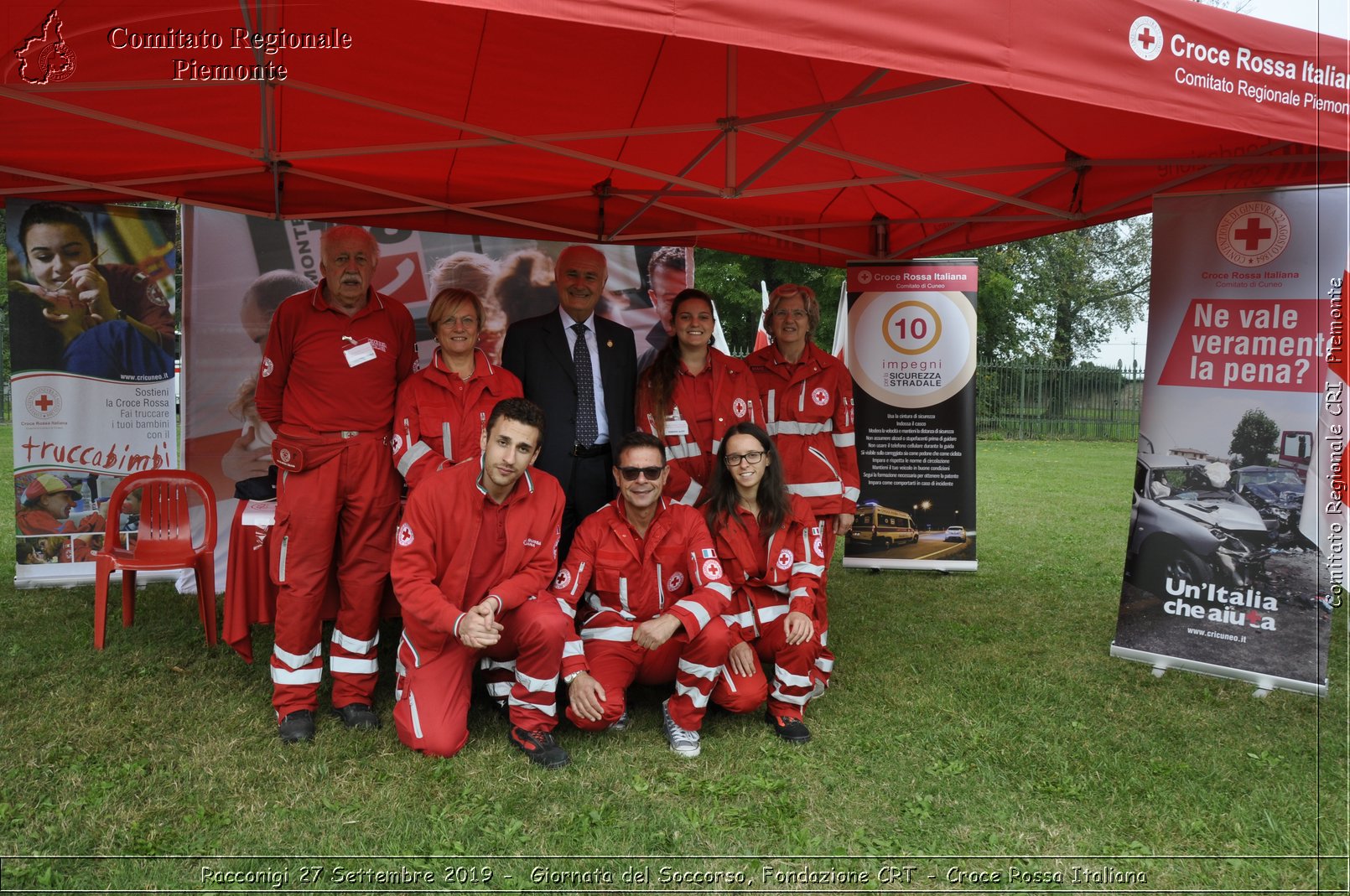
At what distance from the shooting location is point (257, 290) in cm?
614

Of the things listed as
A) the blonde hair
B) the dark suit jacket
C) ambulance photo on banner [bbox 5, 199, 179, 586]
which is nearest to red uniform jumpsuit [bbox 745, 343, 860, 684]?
the blonde hair

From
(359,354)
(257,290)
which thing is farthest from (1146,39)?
(257,290)

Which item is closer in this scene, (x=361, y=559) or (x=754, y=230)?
(x=361, y=559)

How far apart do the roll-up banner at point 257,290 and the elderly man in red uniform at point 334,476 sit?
204 cm

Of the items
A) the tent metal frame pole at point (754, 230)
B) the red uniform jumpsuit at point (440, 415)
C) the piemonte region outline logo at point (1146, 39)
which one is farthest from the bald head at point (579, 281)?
the piemonte region outline logo at point (1146, 39)

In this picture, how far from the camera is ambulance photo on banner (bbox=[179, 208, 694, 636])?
6031 millimetres

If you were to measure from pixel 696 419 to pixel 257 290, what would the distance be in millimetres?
3670

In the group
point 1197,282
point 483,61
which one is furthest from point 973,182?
point 483,61

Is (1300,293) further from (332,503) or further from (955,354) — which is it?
(332,503)

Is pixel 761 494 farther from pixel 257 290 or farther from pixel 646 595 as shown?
pixel 257 290

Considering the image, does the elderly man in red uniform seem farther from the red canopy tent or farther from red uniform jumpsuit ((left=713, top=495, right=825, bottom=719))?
red uniform jumpsuit ((left=713, top=495, right=825, bottom=719))

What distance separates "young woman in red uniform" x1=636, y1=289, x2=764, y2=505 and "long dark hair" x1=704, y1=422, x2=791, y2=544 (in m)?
0.31

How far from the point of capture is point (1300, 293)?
409cm

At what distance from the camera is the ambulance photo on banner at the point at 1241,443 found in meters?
4.05
